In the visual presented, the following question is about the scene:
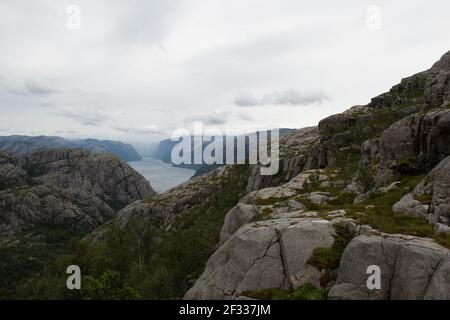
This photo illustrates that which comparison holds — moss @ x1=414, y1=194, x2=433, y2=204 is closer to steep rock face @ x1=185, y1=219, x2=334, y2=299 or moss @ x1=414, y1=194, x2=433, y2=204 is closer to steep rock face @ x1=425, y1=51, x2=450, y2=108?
steep rock face @ x1=185, y1=219, x2=334, y2=299

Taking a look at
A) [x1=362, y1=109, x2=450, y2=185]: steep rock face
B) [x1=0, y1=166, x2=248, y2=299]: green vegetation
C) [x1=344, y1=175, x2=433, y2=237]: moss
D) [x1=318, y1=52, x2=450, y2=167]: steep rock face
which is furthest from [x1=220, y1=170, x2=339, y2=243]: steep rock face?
[x1=318, y1=52, x2=450, y2=167]: steep rock face

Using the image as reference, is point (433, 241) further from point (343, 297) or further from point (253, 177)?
point (253, 177)

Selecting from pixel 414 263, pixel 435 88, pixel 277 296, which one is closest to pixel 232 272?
pixel 277 296

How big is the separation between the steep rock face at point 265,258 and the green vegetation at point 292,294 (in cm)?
95

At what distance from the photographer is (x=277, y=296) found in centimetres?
2933

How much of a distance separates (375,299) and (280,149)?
171 metres

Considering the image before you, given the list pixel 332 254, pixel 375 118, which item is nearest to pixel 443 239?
pixel 332 254

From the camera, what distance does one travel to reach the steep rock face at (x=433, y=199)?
117ft

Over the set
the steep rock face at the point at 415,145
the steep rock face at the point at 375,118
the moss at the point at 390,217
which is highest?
the steep rock face at the point at 375,118

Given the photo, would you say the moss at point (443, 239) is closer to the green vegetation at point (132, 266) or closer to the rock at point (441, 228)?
the rock at point (441, 228)

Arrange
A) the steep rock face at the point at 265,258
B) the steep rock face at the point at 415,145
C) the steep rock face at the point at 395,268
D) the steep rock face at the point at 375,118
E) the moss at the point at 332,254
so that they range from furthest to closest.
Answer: the steep rock face at the point at 375,118 < the steep rock face at the point at 415,145 < the steep rock face at the point at 265,258 < the moss at the point at 332,254 < the steep rock face at the point at 395,268

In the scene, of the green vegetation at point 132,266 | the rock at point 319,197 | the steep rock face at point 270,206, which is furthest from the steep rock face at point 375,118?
the green vegetation at point 132,266

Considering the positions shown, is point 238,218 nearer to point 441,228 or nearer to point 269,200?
point 269,200

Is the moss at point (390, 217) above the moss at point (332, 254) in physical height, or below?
above
